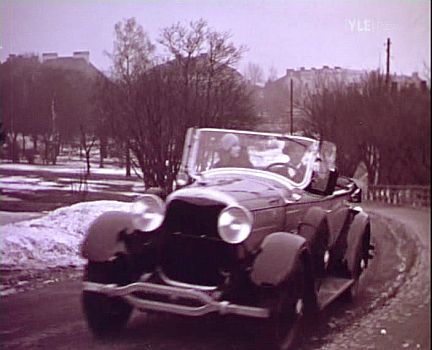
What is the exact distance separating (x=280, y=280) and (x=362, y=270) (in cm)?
29

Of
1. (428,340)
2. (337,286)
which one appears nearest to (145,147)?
(337,286)

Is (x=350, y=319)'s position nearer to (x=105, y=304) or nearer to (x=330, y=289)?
(x=330, y=289)

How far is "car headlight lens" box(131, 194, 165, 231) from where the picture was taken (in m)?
1.77

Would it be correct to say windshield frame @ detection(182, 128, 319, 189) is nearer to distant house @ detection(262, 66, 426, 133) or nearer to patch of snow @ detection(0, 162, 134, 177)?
distant house @ detection(262, 66, 426, 133)

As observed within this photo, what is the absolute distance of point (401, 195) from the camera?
171 centimetres

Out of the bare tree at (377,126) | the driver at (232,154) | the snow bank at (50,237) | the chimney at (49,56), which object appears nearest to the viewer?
the bare tree at (377,126)

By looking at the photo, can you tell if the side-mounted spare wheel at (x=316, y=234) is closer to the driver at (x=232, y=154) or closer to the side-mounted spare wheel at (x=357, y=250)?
the side-mounted spare wheel at (x=357, y=250)

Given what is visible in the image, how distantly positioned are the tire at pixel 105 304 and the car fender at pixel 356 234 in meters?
0.53

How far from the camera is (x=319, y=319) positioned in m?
1.85

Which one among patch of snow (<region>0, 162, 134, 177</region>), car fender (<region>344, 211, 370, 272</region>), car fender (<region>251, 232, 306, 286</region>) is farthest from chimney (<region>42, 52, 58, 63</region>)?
car fender (<region>344, 211, 370, 272</region>)

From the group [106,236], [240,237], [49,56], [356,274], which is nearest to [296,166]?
[240,237]

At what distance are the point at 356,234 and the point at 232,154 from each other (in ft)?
1.16

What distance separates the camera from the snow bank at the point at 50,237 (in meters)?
1.91

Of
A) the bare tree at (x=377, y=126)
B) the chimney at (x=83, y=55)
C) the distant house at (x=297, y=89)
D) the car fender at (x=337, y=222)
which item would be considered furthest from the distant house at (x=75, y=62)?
the car fender at (x=337, y=222)
